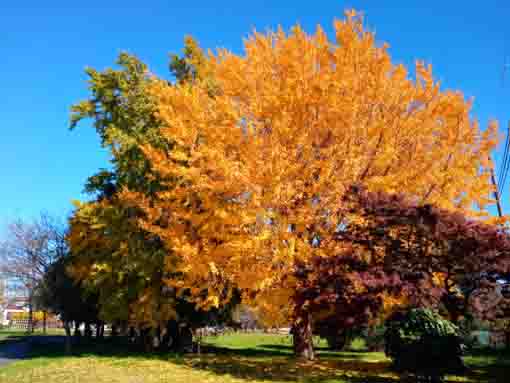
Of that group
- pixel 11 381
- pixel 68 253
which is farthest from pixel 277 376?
pixel 68 253

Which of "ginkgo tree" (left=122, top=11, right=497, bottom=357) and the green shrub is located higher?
"ginkgo tree" (left=122, top=11, right=497, bottom=357)

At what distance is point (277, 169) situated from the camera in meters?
9.12

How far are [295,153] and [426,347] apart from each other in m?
5.02

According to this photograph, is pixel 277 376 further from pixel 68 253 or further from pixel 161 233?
pixel 68 253

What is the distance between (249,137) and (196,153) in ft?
4.77

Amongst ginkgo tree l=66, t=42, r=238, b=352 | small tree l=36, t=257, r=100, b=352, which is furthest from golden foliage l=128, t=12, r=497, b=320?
small tree l=36, t=257, r=100, b=352

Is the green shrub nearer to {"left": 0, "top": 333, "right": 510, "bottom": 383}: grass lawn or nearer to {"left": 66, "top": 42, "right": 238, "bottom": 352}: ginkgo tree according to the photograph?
{"left": 0, "top": 333, "right": 510, "bottom": 383}: grass lawn

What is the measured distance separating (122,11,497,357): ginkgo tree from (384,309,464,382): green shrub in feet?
6.77

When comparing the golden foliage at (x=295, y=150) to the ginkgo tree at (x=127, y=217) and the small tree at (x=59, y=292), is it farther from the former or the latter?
the small tree at (x=59, y=292)

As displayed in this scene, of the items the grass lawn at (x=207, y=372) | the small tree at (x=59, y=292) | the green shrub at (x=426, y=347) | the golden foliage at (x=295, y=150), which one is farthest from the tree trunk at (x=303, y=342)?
the small tree at (x=59, y=292)

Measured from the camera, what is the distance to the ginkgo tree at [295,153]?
9.41 m

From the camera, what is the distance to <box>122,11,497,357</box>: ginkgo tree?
941 cm

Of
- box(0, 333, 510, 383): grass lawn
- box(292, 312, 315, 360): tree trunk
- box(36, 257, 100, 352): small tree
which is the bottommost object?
box(0, 333, 510, 383): grass lawn

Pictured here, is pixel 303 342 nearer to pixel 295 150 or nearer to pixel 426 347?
pixel 426 347
